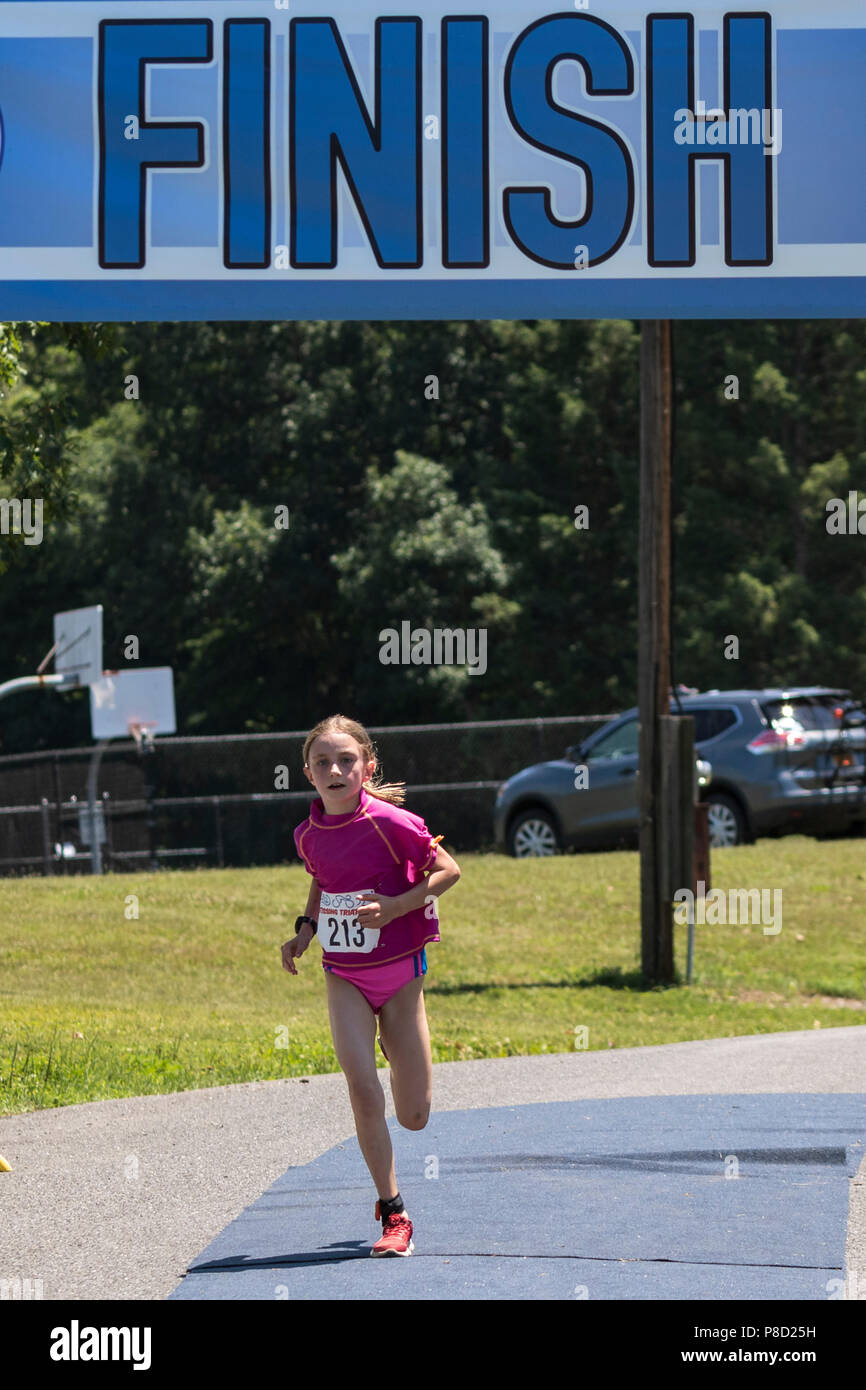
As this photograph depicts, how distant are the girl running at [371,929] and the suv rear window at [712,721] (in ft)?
49.8

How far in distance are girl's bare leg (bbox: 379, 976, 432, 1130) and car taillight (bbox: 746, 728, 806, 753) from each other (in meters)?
14.9

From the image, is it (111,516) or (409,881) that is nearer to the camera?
(409,881)

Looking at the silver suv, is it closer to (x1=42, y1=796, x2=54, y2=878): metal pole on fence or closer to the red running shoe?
(x1=42, y1=796, x2=54, y2=878): metal pole on fence

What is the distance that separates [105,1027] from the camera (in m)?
11.7

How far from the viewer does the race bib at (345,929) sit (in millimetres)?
5742

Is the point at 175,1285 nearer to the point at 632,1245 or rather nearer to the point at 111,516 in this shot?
the point at 632,1245

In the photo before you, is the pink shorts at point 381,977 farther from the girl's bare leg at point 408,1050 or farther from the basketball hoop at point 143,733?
the basketball hoop at point 143,733

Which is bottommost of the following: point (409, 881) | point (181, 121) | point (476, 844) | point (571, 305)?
point (476, 844)

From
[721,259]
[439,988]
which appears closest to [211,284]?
[721,259]

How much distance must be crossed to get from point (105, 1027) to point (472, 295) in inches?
228

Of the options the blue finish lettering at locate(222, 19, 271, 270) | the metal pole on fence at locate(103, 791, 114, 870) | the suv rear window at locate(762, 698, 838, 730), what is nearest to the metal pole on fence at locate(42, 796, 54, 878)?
the metal pole on fence at locate(103, 791, 114, 870)

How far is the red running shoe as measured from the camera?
578 centimetres

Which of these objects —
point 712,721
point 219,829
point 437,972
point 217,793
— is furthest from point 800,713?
point 217,793
